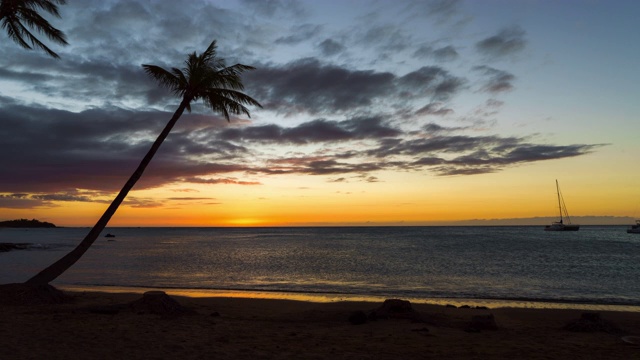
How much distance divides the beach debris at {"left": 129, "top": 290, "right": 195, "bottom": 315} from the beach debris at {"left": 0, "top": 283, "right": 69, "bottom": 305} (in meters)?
3.65

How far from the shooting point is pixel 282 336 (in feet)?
41.5

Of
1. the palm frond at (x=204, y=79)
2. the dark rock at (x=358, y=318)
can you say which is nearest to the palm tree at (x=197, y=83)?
the palm frond at (x=204, y=79)

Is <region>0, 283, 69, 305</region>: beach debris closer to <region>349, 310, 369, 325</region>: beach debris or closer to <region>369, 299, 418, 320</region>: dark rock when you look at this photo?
<region>349, 310, 369, 325</region>: beach debris

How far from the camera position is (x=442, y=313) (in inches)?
662

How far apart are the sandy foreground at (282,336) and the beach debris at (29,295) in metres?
0.56

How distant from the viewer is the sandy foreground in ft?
34.9

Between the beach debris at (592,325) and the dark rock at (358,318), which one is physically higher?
the dark rock at (358,318)

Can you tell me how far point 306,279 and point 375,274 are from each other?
6.76 meters

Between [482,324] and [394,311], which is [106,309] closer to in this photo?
[394,311]

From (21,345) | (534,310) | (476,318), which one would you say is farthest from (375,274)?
(21,345)

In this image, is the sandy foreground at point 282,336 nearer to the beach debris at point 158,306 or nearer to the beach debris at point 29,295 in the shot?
the beach debris at point 158,306

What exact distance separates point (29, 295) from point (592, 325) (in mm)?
20127

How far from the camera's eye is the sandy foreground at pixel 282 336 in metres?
10.6

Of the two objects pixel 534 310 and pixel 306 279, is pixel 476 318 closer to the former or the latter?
pixel 534 310
